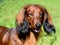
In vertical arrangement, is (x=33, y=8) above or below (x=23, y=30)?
above

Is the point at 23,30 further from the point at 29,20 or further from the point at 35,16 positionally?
the point at 35,16

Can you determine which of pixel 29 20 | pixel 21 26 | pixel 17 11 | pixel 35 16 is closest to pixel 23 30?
pixel 21 26

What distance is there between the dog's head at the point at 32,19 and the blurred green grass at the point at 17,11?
1565mm

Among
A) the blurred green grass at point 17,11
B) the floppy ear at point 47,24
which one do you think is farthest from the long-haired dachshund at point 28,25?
the blurred green grass at point 17,11

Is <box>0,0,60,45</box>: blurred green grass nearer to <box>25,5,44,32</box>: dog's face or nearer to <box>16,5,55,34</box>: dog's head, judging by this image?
<box>16,5,55,34</box>: dog's head

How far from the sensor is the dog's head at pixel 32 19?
7.62 meters

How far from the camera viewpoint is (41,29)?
8.00 m

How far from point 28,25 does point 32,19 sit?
0.58 ft

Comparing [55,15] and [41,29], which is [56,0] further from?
[41,29]

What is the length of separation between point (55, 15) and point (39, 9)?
5.67 meters

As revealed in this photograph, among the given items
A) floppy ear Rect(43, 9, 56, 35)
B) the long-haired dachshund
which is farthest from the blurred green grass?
the long-haired dachshund

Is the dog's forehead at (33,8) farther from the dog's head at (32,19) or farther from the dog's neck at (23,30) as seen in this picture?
the dog's neck at (23,30)

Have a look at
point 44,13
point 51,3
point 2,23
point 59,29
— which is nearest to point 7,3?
point 51,3

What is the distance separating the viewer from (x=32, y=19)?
766cm
